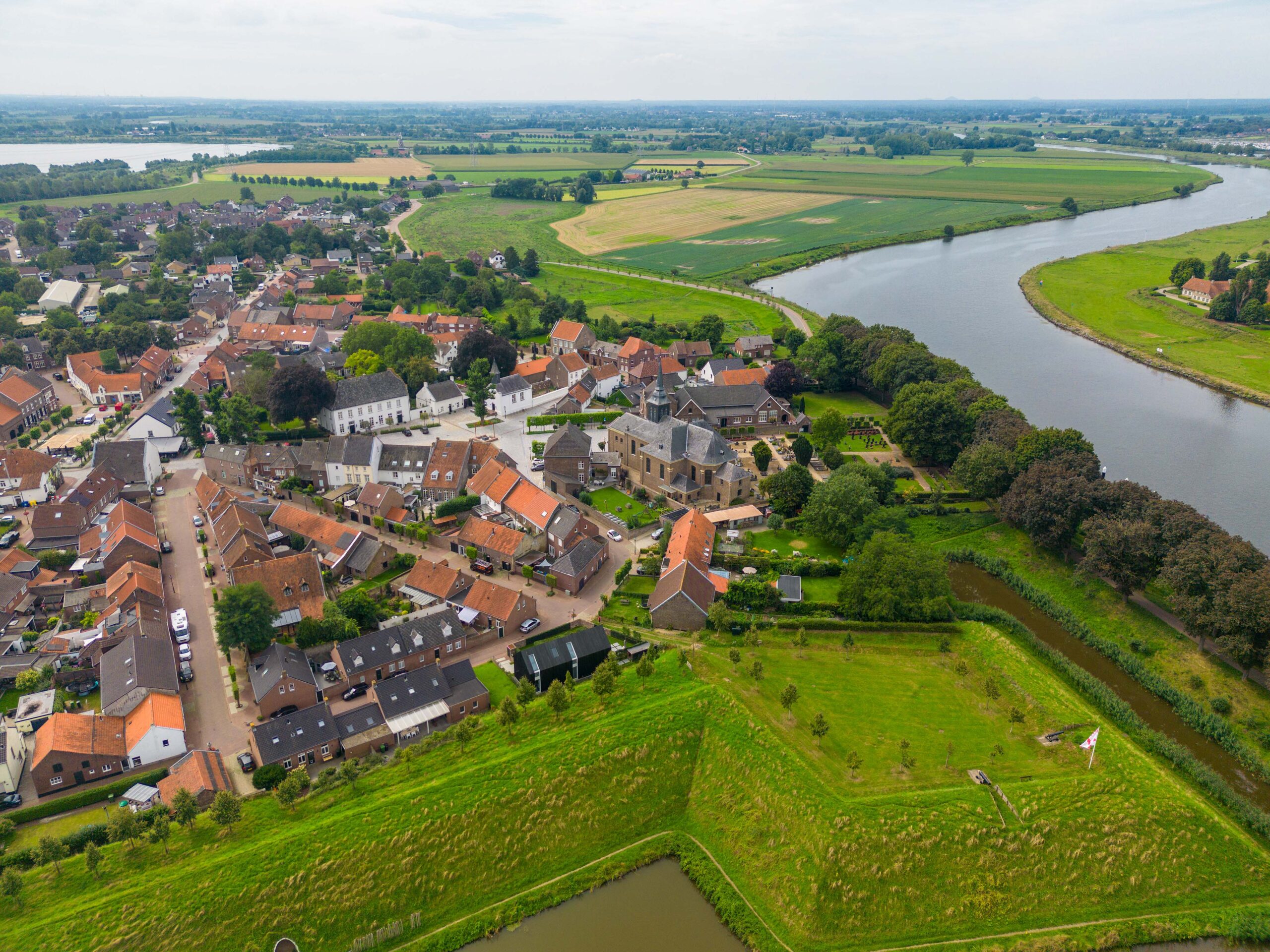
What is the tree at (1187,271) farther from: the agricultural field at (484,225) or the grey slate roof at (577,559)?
the grey slate roof at (577,559)

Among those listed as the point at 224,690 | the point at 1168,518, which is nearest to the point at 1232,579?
the point at 1168,518

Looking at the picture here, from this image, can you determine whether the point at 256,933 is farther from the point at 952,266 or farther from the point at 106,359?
the point at 952,266

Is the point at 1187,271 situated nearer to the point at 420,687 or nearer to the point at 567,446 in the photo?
the point at 567,446

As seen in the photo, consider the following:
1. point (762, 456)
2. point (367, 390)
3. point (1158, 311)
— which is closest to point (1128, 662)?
point (762, 456)

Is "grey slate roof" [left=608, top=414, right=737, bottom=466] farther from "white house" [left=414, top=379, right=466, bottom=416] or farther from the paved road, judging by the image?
the paved road

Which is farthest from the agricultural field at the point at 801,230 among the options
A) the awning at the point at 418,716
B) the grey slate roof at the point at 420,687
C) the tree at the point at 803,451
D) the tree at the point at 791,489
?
the awning at the point at 418,716
